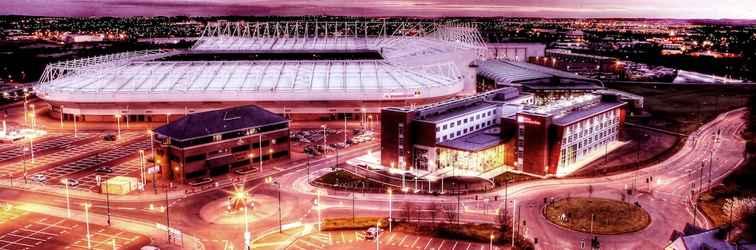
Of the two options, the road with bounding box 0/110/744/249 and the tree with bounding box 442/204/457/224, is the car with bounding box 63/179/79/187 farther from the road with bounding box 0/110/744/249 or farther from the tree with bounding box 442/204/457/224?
the tree with bounding box 442/204/457/224

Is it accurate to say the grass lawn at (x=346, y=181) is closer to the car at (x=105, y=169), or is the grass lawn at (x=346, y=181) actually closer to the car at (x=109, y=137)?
the car at (x=105, y=169)

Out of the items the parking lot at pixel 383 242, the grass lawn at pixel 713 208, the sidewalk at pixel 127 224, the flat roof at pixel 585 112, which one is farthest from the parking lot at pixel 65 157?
the grass lawn at pixel 713 208

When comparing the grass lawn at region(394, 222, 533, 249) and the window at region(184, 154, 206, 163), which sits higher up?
the window at region(184, 154, 206, 163)

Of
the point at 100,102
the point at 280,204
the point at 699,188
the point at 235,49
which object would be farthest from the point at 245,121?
the point at 235,49

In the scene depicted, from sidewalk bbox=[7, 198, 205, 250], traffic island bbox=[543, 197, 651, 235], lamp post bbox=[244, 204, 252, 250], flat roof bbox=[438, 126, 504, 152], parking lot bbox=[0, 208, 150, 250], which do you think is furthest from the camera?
flat roof bbox=[438, 126, 504, 152]

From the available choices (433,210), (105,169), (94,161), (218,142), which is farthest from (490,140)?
(94,161)

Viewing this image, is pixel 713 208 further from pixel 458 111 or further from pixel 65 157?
pixel 65 157

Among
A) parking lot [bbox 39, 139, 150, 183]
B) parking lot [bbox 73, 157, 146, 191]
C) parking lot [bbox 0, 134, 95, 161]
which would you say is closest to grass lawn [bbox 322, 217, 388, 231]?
parking lot [bbox 73, 157, 146, 191]

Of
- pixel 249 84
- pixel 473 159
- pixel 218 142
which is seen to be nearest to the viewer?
pixel 218 142
